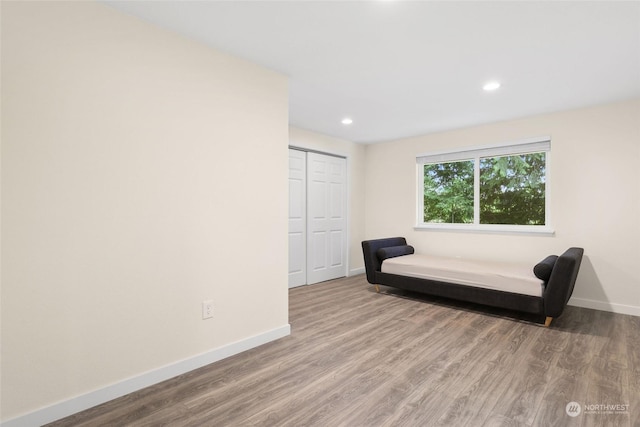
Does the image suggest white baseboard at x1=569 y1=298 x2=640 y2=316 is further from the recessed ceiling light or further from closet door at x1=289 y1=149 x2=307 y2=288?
closet door at x1=289 y1=149 x2=307 y2=288

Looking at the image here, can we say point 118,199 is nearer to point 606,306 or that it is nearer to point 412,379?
point 412,379

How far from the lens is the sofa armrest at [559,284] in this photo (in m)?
2.87

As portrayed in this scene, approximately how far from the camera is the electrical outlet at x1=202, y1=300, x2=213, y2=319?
2322 mm

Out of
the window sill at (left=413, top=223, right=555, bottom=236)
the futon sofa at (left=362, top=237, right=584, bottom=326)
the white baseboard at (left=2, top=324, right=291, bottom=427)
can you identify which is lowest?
the white baseboard at (left=2, top=324, right=291, bottom=427)

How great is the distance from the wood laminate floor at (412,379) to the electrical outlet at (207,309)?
356 mm

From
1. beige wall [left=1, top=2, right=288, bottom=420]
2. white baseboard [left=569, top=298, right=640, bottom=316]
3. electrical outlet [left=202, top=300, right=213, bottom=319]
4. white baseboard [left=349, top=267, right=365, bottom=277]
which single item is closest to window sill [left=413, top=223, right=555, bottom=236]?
white baseboard [left=569, top=298, right=640, bottom=316]

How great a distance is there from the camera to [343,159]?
5.54m

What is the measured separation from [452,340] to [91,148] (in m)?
3.00

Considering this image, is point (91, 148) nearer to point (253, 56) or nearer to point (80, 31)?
point (80, 31)

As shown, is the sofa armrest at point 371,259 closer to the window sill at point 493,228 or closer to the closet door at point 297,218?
the closet door at point 297,218

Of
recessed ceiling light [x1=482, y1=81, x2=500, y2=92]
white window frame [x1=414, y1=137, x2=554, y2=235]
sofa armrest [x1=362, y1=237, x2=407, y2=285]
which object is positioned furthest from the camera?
sofa armrest [x1=362, y1=237, x2=407, y2=285]

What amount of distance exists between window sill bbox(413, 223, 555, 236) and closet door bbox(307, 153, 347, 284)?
4.20 ft

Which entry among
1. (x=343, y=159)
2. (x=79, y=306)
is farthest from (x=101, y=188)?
(x=343, y=159)

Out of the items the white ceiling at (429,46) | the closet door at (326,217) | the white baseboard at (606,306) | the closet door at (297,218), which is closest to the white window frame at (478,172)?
the white ceiling at (429,46)
